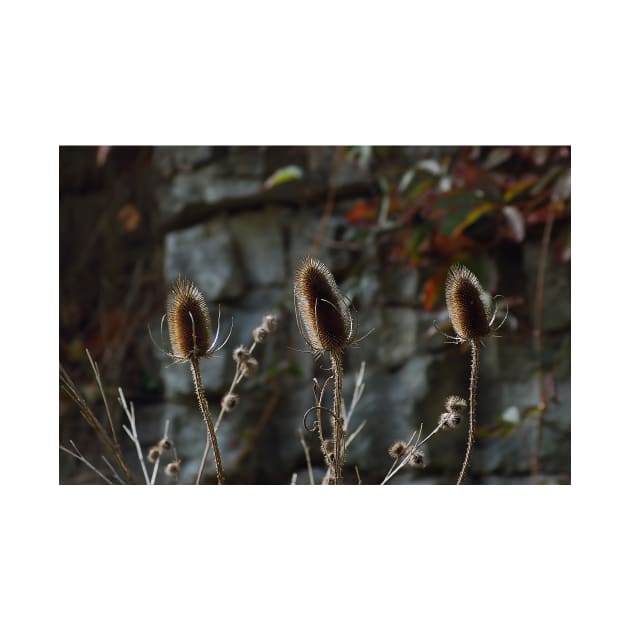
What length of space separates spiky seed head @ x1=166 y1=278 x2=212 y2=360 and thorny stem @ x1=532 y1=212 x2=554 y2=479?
928 millimetres

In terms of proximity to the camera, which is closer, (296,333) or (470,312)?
(470,312)

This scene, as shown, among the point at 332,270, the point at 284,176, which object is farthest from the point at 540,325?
the point at 284,176

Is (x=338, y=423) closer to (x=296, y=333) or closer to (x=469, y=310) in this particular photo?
(x=469, y=310)

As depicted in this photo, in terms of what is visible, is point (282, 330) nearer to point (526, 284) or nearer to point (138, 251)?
point (138, 251)

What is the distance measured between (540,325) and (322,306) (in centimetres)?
94

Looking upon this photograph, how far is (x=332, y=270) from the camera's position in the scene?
1538 mm

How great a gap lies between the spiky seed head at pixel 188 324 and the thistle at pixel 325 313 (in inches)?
3.0

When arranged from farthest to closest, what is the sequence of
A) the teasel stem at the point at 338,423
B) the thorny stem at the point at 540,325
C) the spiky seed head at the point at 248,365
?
the thorny stem at the point at 540,325 < the spiky seed head at the point at 248,365 < the teasel stem at the point at 338,423

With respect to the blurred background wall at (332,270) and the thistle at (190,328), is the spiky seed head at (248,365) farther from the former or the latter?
the blurred background wall at (332,270)

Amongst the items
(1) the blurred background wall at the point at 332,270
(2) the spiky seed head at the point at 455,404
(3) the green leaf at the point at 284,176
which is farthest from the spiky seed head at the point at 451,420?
(3) the green leaf at the point at 284,176

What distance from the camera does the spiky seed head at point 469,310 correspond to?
1.88 feet

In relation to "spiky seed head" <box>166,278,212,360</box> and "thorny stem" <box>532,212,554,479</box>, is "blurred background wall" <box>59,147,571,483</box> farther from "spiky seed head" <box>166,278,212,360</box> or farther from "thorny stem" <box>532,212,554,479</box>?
"spiky seed head" <box>166,278,212,360</box>

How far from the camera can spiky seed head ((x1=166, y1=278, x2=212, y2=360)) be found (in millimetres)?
586
